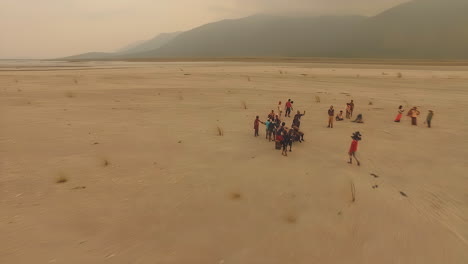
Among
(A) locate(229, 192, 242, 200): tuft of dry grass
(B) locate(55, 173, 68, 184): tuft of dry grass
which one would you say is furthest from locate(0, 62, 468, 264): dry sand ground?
(B) locate(55, 173, 68, 184): tuft of dry grass

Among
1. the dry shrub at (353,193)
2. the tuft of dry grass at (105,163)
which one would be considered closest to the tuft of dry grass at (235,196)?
the dry shrub at (353,193)

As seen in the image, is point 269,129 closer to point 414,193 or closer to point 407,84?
point 414,193

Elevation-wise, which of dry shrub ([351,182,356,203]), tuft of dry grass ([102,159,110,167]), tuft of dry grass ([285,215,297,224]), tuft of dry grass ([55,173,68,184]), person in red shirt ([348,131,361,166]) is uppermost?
person in red shirt ([348,131,361,166])

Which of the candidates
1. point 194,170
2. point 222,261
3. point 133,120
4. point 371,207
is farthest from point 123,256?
point 133,120

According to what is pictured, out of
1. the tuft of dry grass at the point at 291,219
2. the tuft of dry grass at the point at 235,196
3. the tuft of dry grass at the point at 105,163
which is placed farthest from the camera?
the tuft of dry grass at the point at 105,163

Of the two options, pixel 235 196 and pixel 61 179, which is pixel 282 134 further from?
pixel 61 179

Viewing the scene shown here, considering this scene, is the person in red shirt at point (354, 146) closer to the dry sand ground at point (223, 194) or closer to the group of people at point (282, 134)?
the dry sand ground at point (223, 194)

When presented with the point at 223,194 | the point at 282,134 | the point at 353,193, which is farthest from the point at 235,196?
the point at 282,134

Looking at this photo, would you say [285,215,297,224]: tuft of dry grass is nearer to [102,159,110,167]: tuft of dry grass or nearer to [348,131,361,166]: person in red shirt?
[348,131,361,166]: person in red shirt
